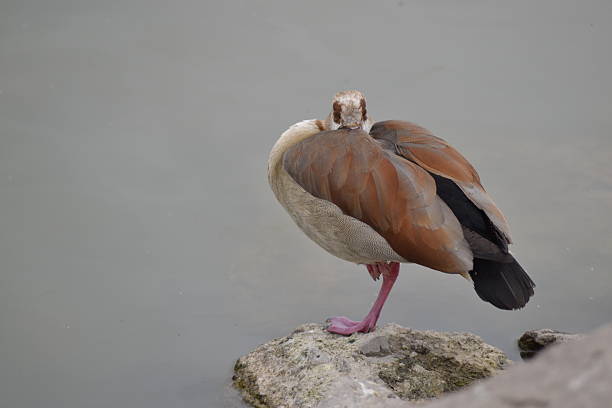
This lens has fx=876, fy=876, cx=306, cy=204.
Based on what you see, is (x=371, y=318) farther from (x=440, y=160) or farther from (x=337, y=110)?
(x=337, y=110)

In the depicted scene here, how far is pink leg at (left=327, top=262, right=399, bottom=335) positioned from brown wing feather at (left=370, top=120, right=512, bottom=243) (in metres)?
0.61

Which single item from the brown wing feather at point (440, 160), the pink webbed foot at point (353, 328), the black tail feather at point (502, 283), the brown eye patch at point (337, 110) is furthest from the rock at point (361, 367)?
the brown eye patch at point (337, 110)

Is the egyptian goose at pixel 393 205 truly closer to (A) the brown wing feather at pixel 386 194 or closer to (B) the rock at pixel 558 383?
(A) the brown wing feather at pixel 386 194

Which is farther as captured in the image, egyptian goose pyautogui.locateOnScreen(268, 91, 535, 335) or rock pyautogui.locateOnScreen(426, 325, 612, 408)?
egyptian goose pyautogui.locateOnScreen(268, 91, 535, 335)

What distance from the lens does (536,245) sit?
18.1 ft

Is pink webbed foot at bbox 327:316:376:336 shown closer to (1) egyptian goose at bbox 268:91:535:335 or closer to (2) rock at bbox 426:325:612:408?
(1) egyptian goose at bbox 268:91:535:335

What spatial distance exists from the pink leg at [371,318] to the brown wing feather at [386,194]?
41cm

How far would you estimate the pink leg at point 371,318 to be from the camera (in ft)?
14.4

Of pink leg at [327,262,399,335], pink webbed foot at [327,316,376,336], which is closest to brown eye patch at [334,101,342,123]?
pink leg at [327,262,399,335]

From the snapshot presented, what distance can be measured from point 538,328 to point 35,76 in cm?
423

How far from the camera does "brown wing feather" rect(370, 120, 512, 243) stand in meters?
4.07

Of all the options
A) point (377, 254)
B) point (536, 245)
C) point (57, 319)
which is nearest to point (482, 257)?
point (377, 254)

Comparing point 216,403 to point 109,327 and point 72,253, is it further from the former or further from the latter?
point 72,253

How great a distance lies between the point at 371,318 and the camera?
440cm
